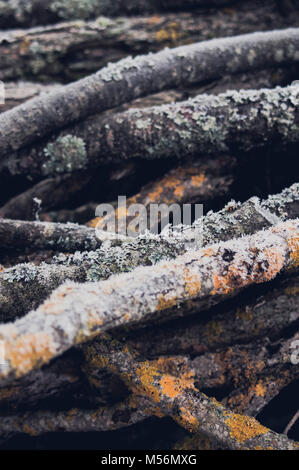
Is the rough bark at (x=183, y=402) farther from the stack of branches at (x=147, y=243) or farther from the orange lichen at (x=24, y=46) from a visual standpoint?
the orange lichen at (x=24, y=46)

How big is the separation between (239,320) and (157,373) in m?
0.48

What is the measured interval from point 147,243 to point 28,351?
2.67 feet

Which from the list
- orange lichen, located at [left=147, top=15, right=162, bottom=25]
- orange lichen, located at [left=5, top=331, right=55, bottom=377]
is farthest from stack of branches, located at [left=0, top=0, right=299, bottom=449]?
orange lichen, located at [left=147, top=15, right=162, bottom=25]

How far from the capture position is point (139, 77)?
2502 mm

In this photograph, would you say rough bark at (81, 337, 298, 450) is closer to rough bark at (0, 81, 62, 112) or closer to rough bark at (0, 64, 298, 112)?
rough bark at (0, 64, 298, 112)

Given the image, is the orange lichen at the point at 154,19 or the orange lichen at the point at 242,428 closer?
the orange lichen at the point at 242,428

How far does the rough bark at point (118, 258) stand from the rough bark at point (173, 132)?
0.60 meters

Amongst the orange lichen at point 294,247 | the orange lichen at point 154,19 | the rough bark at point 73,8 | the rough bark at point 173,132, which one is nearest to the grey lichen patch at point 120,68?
the rough bark at point 173,132

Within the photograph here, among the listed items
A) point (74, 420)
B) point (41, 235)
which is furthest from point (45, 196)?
point (74, 420)

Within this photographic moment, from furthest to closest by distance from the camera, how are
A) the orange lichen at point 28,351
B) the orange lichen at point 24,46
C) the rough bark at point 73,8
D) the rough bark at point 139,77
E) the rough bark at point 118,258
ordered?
the rough bark at point 73,8 < the orange lichen at point 24,46 < the rough bark at point 139,77 < the rough bark at point 118,258 < the orange lichen at point 28,351

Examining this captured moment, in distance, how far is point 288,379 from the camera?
1888 millimetres

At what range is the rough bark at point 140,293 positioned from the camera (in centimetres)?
111

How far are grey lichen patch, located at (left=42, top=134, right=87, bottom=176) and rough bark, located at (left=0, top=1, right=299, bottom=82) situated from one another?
101 cm
